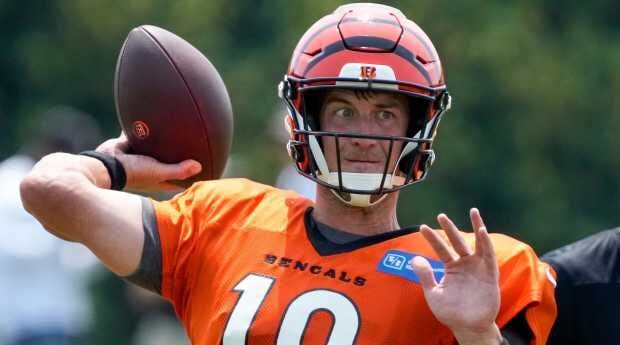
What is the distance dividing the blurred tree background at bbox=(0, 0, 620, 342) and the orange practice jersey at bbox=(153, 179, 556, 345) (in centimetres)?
823

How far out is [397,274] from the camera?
4.48m

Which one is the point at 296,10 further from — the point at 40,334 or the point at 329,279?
the point at 329,279

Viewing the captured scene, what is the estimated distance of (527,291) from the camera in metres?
4.40

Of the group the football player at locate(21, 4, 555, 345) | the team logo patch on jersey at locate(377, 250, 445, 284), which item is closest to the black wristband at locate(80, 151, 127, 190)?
the football player at locate(21, 4, 555, 345)

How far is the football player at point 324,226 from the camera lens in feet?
14.5

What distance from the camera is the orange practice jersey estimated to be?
14.5ft

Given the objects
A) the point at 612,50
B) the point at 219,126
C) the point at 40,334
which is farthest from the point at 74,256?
the point at 612,50

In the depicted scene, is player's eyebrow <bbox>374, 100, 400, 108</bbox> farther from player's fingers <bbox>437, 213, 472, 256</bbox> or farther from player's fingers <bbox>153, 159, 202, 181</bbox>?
player's fingers <bbox>153, 159, 202, 181</bbox>

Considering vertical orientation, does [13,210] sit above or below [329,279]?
below

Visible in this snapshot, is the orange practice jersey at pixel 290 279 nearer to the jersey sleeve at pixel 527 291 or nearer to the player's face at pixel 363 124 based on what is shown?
the jersey sleeve at pixel 527 291

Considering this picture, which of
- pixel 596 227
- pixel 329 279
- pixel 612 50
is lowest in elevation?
pixel 596 227

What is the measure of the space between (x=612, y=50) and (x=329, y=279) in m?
10.0

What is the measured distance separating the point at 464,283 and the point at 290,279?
18.5 inches

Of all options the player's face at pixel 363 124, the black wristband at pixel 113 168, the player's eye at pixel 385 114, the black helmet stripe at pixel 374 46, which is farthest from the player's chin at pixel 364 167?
the black wristband at pixel 113 168
